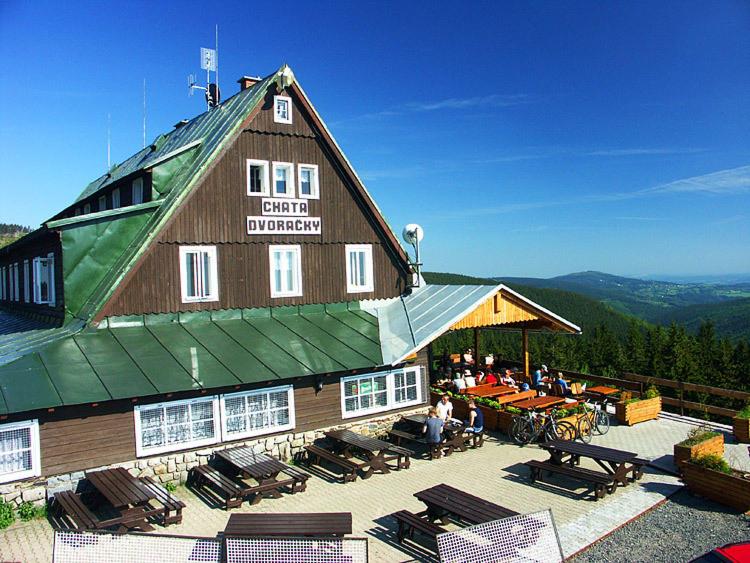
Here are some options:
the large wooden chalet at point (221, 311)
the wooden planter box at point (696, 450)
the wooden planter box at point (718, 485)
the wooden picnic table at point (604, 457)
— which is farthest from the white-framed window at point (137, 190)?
the wooden planter box at point (718, 485)

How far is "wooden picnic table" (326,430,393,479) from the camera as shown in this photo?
47.9 feet

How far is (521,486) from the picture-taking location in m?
13.6

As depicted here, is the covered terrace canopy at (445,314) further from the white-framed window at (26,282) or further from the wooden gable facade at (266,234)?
the white-framed window at (26,282)

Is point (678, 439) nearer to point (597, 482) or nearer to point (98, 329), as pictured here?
point (597, 482)

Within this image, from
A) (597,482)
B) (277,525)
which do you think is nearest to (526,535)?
(277,525)

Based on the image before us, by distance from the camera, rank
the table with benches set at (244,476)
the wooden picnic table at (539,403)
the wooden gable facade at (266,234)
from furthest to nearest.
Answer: the wooden picnic table at (539,403) → the wooden gable facade at (266,234) → the table with benches set at (244,476)

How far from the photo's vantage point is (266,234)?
1755 cm

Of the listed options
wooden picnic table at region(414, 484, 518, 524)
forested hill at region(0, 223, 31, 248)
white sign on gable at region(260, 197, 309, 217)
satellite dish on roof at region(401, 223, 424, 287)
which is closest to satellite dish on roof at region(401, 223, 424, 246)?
satellite dish on roof at region(401, 223, 424, 287)

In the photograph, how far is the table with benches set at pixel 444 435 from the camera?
1608cm

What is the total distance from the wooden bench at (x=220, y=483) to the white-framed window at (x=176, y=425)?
2.28 ft

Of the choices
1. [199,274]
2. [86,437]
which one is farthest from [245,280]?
[86,437]

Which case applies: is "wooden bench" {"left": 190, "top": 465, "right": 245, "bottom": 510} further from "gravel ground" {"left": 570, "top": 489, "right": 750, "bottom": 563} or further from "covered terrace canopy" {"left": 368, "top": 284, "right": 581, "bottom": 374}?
"gravel ground" {"left": 570, "top": 489, "right": 750, "bottom": 563}

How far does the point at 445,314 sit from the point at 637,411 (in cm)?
716

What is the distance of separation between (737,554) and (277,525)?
6.49 m
